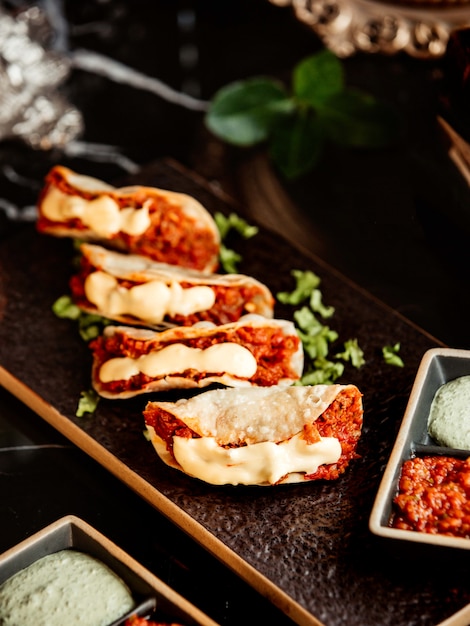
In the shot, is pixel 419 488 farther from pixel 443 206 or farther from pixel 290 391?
pixel 443 206

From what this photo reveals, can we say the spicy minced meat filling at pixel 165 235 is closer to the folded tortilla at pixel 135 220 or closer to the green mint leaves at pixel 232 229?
the folded tortilla at pixel 135 220

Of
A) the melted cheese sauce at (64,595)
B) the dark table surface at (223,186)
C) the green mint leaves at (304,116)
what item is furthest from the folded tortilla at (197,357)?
the green mint leaves at (304,116)

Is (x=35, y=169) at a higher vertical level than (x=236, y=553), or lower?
higher

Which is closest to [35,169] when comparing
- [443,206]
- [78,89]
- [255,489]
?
[78,89]

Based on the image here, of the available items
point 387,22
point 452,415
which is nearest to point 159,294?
point 452,415

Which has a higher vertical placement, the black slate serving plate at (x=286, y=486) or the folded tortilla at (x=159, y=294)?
the folded tortilla at (x=159, y=294)

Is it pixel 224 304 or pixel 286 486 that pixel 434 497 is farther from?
pixel 224 304

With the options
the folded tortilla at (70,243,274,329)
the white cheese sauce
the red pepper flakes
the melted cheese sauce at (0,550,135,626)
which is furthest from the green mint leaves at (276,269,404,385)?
the melted cheese sauce at (0,550,135,626)
